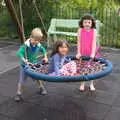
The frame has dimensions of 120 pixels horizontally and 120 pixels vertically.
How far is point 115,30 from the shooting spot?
932 centimetres

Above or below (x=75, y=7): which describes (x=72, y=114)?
below

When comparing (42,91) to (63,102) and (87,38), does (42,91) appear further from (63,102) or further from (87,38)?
(87,38)

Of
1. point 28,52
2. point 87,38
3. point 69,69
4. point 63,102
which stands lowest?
point 63,102

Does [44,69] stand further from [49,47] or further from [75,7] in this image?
[75,7]

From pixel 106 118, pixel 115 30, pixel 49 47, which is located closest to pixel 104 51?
pixel 115 30

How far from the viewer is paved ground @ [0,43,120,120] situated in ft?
14.1

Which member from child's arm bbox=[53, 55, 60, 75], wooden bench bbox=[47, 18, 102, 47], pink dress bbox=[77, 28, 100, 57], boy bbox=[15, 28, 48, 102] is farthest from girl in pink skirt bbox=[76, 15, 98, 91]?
wooden bench bbox=[47, 18, 102, 47]

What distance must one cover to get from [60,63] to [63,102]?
564mm

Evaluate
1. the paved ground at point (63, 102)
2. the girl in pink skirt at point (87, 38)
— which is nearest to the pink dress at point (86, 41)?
the girl in pink skirt at point (87, 38)

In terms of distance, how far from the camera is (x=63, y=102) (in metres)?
4.79

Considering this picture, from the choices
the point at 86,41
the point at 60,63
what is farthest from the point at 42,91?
the point at 86,41

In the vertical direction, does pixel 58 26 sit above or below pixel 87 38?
below

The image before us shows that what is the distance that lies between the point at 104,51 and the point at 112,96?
3745 millimetres

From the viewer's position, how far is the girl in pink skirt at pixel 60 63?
459 cm
